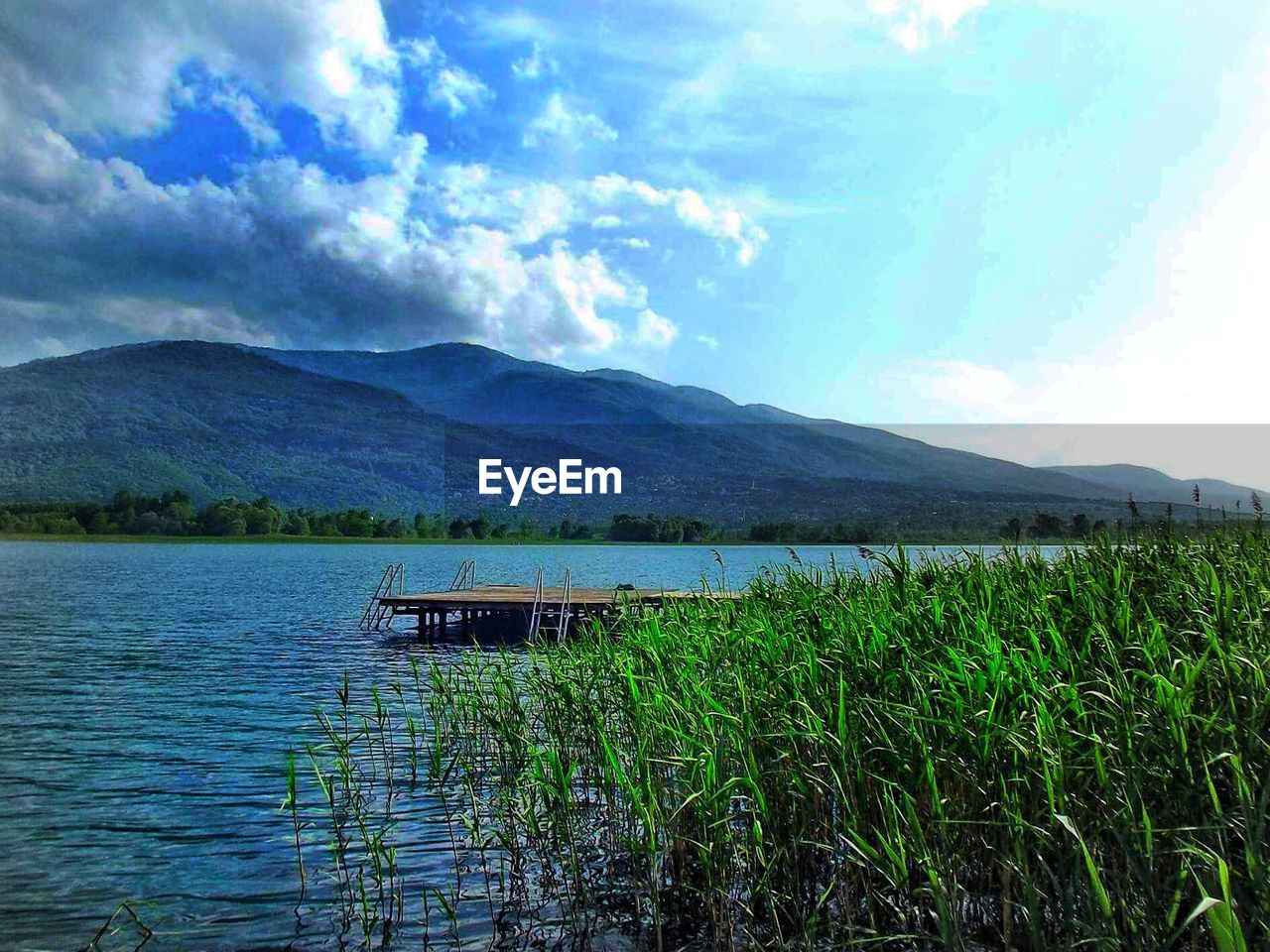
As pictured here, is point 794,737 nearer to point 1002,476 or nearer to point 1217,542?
point 1217,542

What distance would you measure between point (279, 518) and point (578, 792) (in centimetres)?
16521

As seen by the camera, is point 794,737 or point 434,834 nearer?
point 794,737

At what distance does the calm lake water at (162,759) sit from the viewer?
9375 mm

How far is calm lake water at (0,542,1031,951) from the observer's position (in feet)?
30.8

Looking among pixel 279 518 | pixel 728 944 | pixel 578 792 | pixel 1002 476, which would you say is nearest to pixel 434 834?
pixel 578 792

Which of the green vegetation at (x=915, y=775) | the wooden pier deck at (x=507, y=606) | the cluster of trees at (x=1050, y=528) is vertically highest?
the cluster of trees at (x=1050, y=528)

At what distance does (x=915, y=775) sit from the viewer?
20.8 feet

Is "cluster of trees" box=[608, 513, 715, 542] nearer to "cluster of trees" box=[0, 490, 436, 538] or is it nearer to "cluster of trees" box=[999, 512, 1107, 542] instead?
"cluster of trees" box=[0, 490, 436, 538]

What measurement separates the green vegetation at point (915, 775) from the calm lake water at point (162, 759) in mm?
1286

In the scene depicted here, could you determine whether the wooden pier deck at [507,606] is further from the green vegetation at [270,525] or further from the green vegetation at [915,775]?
the green vegetation at [270,525]

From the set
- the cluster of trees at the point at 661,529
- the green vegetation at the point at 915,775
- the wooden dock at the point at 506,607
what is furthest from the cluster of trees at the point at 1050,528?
the cluster of trees at the point at 661,529

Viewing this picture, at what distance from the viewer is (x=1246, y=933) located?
176 inches

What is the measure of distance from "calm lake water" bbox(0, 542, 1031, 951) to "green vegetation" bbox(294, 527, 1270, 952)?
1286 mm

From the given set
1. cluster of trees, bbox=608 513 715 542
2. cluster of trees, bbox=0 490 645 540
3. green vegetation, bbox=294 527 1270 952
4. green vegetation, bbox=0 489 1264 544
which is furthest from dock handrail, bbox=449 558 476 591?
cluster of trees, bbox=0 490 645 540
